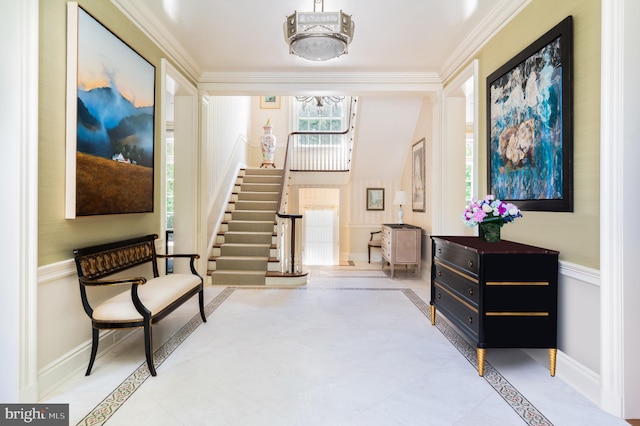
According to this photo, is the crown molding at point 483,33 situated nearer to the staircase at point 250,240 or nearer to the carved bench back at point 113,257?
the staircase at point 250,240

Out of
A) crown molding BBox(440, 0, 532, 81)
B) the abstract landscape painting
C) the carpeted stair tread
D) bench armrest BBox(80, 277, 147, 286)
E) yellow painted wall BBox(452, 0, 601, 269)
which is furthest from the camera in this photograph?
the carpeted stair tread

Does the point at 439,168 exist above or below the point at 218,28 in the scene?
below

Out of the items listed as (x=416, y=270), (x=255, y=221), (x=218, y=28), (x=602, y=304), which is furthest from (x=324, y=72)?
(x=602, y=304)

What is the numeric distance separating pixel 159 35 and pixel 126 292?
2712mm

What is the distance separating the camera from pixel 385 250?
6.41 metres

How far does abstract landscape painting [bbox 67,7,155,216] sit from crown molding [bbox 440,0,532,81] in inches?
136

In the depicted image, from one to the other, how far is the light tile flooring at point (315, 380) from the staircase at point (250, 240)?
4.92ft

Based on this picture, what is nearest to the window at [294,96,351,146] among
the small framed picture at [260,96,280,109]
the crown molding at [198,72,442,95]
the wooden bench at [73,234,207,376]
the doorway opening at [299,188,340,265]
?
the small framed picture at [260,96,280,109]

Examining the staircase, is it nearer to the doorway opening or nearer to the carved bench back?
the doorway opening

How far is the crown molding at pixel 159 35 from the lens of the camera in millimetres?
3080

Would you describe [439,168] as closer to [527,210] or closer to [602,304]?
[527,210]

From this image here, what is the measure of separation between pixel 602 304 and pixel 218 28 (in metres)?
4.11

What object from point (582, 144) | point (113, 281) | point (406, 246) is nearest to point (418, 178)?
point (406, 246)

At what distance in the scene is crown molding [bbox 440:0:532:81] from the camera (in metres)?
3.04
